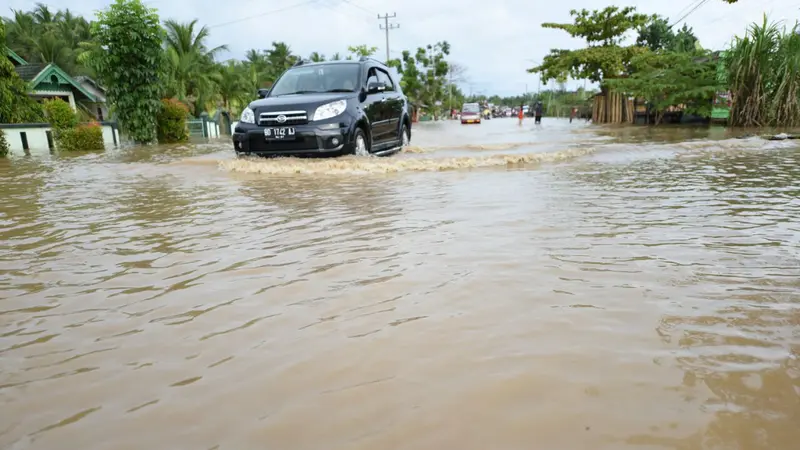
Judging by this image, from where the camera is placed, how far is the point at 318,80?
29.4 feet

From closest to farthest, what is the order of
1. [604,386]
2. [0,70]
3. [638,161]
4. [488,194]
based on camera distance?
[604,386]
[488,194]
[638,161]
[0,70]

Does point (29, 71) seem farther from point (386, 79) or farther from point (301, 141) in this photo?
point (301, 141)

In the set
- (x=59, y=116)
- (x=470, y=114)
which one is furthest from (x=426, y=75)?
(x=59, y=116)

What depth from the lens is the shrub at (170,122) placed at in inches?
698

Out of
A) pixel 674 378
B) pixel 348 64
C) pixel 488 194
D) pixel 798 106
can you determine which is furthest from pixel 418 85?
pixel 674 378

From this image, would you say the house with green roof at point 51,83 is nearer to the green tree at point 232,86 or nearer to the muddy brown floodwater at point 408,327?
the green tree at point 232,86

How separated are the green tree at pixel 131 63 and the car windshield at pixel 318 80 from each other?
27.9 ft

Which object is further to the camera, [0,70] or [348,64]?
[0,70]

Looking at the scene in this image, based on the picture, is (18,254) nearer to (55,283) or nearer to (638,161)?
(55,283)

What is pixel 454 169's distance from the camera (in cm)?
795

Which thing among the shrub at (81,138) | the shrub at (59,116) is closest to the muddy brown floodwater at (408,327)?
the shrub at (81,138)

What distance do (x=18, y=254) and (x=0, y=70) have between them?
46.2 ft

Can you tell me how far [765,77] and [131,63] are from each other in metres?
18.2

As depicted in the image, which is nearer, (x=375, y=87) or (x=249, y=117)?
(x=249, y=117)
